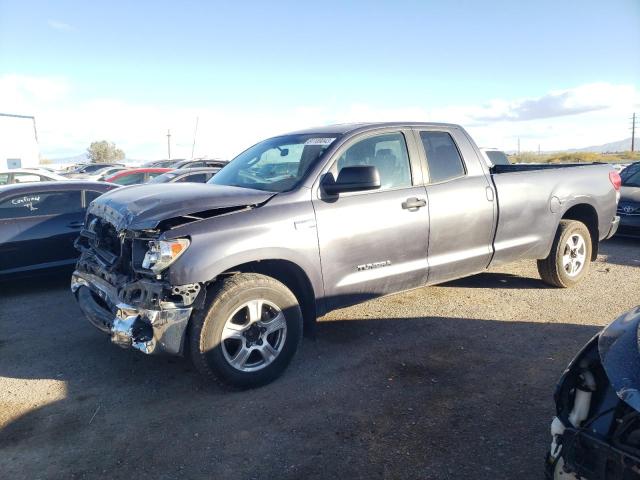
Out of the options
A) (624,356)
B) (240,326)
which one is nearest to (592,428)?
(624,356)

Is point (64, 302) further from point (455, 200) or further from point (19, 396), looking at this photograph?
point (455, 200)

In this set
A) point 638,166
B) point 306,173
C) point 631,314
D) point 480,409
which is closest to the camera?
point 631,314

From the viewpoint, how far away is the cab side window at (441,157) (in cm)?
482

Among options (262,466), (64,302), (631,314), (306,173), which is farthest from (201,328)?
(64,302)

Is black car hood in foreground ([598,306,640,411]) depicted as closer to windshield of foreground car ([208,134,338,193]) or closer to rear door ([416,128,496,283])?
rear door ([416,128,496,283])

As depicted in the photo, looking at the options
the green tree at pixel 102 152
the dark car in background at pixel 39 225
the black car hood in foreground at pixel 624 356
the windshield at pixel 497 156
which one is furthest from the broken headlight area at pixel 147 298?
the green tree at pixel 102 152

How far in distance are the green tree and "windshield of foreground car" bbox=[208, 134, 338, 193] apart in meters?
Answer: 67.1

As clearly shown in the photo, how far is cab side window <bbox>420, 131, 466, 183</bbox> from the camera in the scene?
482cm

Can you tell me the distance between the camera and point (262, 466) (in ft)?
9.26

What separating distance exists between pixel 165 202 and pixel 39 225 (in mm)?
3679

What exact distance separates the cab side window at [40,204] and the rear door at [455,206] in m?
4.71

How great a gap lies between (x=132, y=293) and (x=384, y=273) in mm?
2030

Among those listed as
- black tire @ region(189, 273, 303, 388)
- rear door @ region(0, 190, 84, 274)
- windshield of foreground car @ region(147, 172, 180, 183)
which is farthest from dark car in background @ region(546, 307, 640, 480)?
windshield of foreground car @ region(147, 172, 180, 183)

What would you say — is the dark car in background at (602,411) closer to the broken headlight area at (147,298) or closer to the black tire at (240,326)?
the black tire at (240,326)
